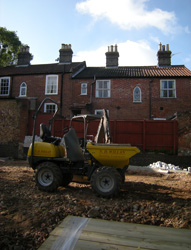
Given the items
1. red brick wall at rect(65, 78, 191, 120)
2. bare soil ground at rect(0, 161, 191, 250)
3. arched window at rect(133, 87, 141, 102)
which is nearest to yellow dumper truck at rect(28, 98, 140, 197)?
bare soil ground at rect(0, 161, 191, 250)

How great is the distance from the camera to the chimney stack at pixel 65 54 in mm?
21744

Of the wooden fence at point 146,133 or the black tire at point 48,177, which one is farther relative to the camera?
the wooden fence at point 146,133

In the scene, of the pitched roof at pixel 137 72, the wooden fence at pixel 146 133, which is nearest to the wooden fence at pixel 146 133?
the wooden fence at pixel 146 133

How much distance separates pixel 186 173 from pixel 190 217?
6355 mm

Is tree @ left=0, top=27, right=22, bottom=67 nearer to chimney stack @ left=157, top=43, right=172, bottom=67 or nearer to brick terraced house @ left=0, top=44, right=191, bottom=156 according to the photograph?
brick terraced house @ left=0, top=44, right=191, bottom=156

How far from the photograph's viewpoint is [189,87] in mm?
17797

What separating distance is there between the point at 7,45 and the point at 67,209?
31943 millimetres

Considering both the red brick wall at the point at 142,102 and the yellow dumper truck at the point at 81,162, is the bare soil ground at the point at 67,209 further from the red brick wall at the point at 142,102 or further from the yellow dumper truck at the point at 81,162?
the red brick wall at the point at 142,102

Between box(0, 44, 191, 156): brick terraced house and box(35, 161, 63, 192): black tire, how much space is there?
40.0 feet

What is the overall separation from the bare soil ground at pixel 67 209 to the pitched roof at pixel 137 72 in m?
14.7

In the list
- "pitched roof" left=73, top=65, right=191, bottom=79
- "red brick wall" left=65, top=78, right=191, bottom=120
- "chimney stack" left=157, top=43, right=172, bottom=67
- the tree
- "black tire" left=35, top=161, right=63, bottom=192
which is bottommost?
"black tire" left=35, top=161, right=63, bottom=192

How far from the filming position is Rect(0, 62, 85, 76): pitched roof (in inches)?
780

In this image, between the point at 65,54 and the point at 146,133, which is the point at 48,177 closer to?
the point at 146,133

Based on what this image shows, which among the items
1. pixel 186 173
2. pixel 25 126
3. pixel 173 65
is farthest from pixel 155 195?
pixel 173 65
